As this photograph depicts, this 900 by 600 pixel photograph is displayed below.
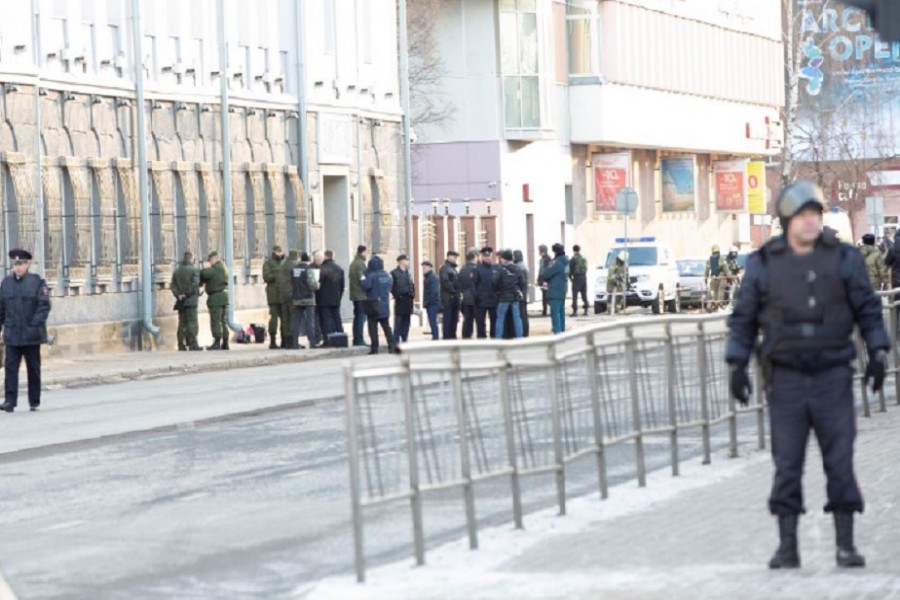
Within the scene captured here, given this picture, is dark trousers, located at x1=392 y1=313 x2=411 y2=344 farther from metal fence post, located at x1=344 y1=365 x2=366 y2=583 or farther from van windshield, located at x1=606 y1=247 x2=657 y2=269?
metal fence post, located at x1=344 y1=365 x2=366 y2=583

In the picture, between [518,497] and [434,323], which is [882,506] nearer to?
[518,497]

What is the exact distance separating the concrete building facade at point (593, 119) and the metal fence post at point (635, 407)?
4222cm

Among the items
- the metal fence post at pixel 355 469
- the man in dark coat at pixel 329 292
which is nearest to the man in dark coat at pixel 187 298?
the man in dark coat at pixel 329 292

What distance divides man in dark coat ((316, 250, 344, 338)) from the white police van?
57.4 feet

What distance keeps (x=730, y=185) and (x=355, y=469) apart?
7408 centimetres

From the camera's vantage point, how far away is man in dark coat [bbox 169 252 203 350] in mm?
40594

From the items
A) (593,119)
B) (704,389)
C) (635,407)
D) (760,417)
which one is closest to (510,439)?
(635,407)

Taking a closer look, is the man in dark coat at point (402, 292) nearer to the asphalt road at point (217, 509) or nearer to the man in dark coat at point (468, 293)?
the man in dark coat at point (468, 293)

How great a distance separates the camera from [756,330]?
11328 mm

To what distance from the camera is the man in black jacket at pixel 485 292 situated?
41.7 m

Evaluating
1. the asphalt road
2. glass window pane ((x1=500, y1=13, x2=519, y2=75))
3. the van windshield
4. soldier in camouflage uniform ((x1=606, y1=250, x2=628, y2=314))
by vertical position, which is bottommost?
the asphalt road

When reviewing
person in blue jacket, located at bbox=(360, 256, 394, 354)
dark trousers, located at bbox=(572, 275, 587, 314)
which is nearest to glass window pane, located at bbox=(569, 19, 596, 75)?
dark trousers, located at bbox=(572, 275, 587, 314)

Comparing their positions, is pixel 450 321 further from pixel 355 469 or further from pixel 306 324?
pixel 355 469

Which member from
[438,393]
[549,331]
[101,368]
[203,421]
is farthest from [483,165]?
[438,393]
